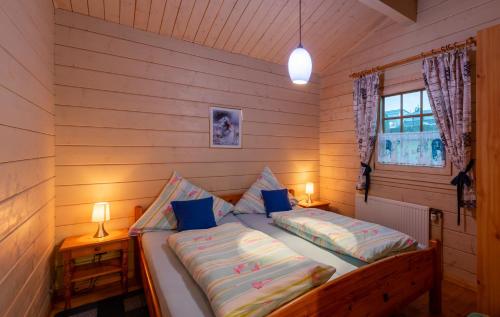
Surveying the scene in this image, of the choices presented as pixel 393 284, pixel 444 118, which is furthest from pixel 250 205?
pixel 444 118

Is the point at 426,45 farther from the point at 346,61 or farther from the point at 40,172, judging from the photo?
the point at 40,172

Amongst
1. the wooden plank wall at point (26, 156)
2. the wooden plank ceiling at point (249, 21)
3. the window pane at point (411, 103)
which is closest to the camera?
the wooden plank wall at point (26, 156)

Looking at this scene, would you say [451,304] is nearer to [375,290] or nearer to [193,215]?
[375,290]

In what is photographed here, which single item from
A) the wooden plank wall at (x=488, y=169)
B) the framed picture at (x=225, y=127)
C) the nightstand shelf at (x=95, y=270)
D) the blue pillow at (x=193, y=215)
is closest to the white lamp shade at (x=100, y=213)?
the nightstand shelf at (x=95, y=270)

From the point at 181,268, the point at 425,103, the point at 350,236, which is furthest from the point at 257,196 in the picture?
the point at 425,103

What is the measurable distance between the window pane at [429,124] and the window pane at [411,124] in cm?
8

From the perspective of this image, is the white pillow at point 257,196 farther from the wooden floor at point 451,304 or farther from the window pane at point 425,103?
the window pane at point 425,103

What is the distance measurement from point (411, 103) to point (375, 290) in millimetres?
2277

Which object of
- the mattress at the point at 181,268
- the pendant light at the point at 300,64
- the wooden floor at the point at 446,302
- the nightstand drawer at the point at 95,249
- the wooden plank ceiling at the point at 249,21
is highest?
the wooden plank ceiling at the point at 249,21

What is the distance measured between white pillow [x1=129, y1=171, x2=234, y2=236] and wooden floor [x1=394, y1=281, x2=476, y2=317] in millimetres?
1919

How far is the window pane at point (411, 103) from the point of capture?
2809 mm

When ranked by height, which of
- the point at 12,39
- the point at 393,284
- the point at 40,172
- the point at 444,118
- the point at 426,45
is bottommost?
the point at 393,284

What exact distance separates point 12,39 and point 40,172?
95 cm

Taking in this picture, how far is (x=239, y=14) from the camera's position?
8.63ft
